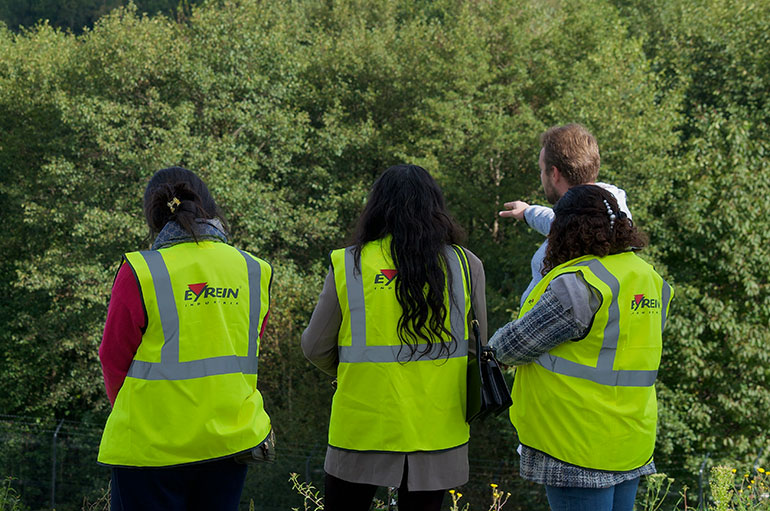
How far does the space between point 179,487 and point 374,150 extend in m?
22.0

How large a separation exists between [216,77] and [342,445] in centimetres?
2105

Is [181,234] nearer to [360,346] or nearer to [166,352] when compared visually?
[166,352]

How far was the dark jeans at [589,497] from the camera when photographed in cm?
253

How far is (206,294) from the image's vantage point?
2633 mm

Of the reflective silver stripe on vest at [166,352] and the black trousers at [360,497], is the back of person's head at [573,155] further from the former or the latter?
the reflective silver stripe on vest at [166,352]

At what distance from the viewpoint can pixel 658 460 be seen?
1702 cm

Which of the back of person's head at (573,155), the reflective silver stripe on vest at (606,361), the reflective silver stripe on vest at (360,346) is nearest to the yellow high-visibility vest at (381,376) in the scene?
the reflective silver stripe on vest at (360,346)

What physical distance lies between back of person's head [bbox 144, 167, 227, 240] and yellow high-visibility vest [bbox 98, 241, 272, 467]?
0.38 ft

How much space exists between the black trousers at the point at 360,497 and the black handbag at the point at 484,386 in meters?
0.29

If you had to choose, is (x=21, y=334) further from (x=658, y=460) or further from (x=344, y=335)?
(x=344, y=335)

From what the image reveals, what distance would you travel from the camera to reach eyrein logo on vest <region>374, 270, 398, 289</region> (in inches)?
100

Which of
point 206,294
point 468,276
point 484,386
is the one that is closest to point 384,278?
point 468,276

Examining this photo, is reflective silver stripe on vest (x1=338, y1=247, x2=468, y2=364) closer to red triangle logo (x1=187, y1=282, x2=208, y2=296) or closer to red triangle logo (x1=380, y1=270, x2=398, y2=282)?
red triangle logo (x1=380, y1=270, x2=398, y2=282)

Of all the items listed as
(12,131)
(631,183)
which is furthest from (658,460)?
(12,131)
